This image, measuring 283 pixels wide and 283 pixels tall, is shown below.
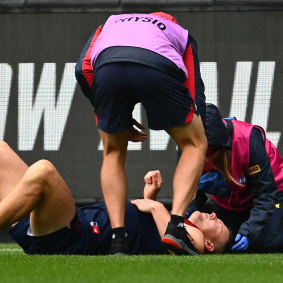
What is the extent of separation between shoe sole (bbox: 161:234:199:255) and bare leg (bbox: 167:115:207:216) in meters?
0.21

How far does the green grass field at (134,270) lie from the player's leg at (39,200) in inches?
8.5

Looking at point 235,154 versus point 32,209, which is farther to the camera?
point 235,154

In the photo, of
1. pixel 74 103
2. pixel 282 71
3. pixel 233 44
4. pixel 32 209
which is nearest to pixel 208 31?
pixel 233 44

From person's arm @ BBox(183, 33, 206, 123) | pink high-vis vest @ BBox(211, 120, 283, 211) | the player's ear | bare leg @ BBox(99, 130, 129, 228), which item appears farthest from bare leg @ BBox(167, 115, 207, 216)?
pink high-vis vest @ BBox(211, 120, 283, 211)

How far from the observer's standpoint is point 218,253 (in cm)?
470

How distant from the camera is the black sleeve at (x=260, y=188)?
4.63 metres

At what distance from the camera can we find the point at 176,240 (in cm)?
392

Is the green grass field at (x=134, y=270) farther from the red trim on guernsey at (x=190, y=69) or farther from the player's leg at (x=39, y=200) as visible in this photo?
the red trim on guernsey at (x=190, y=69)

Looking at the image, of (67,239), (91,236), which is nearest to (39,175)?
(67,239)

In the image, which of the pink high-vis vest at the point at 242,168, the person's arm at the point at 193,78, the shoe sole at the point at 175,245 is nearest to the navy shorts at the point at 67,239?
the shoe sole at the point at 175,245

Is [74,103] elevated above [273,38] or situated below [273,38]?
below

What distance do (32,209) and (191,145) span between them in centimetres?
83

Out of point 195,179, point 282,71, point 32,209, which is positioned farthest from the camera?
point 282,71

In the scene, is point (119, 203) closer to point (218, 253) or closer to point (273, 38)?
point (218, 253)
